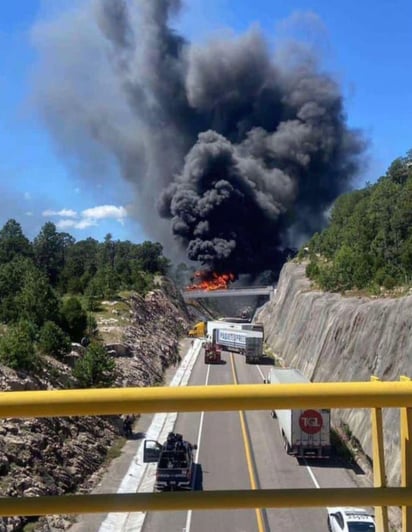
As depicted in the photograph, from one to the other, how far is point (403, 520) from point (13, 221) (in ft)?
361

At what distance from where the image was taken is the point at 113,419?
31172 millimetres

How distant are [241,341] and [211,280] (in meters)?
54.9

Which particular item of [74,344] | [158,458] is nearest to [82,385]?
[74,344]

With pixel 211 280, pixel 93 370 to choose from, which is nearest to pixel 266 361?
pixel 93 370

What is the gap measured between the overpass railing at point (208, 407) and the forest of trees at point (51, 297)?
26.7m

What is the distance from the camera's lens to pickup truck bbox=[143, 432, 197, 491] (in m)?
18.0

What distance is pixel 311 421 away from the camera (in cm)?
2330

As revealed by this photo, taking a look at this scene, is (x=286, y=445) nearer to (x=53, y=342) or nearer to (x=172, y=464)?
(x=172, y=464)

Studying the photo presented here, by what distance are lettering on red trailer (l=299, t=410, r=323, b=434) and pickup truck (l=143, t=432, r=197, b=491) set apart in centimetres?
443

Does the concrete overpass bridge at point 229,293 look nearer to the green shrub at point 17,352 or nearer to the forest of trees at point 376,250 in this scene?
the forest of trees at point 376,250

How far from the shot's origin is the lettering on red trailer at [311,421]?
74.9 ft

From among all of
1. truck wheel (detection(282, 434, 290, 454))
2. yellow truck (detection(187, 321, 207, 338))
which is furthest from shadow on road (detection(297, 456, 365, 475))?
yellow truck (detection(187, 321, 207, 338))

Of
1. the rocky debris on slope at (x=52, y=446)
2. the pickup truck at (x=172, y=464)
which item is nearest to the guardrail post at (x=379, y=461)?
the rocky debris on slope at (x=52, y=446)

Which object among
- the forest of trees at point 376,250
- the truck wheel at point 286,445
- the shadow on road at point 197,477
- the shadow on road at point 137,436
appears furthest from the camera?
the forest of trees at point 376,250
